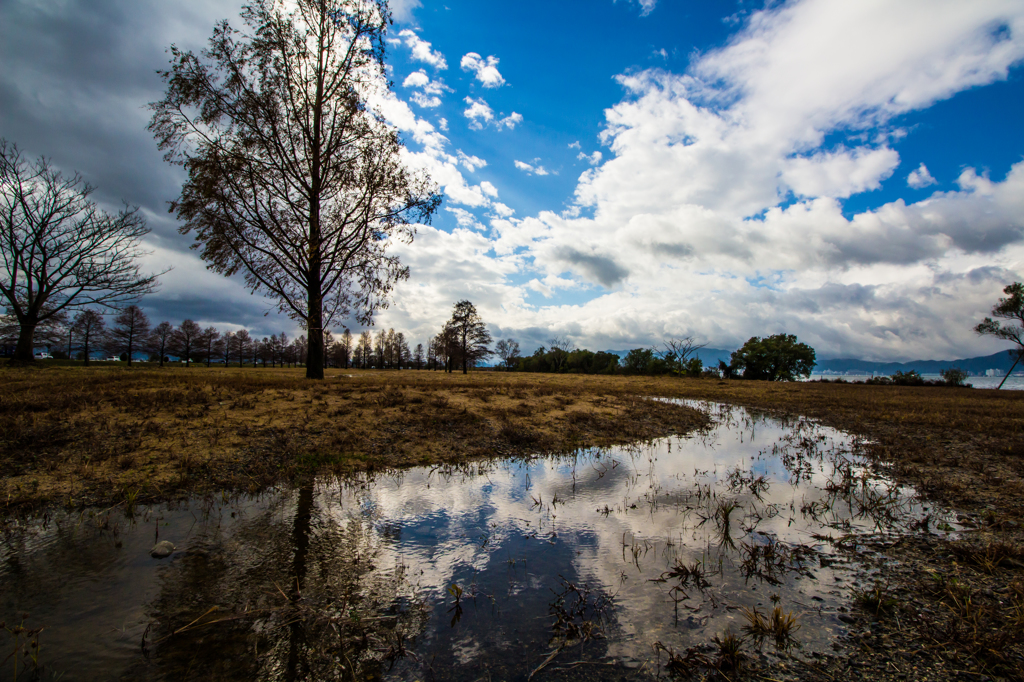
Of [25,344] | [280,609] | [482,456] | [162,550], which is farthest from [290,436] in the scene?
[25,344]

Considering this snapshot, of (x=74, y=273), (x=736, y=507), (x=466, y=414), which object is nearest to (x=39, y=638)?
(x=736, y=507)

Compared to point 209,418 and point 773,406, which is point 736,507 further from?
point 773,406

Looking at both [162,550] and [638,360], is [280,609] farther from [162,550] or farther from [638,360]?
[638,360]

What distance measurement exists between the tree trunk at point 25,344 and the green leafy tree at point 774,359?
82.5 metres

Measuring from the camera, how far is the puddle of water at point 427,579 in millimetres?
3000

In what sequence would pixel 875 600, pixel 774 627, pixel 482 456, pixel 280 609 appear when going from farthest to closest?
pixel 482 456
pixel 875 600
pixel 280 609
pixel 774 627

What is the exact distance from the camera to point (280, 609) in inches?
138

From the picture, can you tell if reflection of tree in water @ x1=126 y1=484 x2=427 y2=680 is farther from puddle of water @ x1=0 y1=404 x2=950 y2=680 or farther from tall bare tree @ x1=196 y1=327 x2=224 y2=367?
tall bare tree @ x1=196 y1=327 x2=224 y2=367

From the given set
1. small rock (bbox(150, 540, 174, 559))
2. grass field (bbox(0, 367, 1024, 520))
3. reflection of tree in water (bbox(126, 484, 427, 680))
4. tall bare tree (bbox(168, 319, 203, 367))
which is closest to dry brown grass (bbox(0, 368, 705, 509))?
grass field (bbox(0, 367, 1024, 520))

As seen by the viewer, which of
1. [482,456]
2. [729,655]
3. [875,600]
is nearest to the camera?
[729,655]

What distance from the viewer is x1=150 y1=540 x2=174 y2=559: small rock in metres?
4.38

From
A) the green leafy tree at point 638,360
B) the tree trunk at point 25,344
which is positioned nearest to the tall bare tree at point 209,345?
the tree trunk at point 25,344

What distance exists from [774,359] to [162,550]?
89873 mm

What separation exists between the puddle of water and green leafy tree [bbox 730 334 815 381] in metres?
75.5
